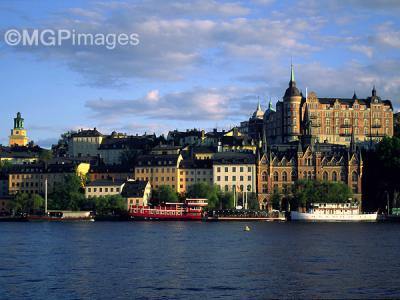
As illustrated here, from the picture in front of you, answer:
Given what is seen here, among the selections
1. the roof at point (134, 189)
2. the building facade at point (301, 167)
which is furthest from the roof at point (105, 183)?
the building facade at point (301, 167)

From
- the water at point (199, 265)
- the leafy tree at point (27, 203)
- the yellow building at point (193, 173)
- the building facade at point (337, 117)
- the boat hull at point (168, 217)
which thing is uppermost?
the building facade at point (337, 117)

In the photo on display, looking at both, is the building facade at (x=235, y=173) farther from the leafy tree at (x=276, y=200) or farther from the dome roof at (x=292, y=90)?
the dome roof at (x=292, y=90)

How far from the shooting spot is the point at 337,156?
483 feet

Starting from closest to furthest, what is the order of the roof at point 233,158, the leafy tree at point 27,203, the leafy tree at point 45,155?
the leafy tree at point 27,203 < the roof at point 233,158 < the leafy tree at point 45,155

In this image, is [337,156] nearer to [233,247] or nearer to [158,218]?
[158,218]

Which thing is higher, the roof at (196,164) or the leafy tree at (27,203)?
the roof at (196,164)

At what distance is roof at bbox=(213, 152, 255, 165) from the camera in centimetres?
14738

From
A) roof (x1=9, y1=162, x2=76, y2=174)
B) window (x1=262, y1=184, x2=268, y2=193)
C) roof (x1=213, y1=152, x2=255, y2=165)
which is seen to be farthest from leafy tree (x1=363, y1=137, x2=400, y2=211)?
roof (x1=9, y1=162, x2=76, y2=174)

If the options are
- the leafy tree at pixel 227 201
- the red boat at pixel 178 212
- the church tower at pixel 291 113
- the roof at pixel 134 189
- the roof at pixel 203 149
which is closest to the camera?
the red boat at pixel 178 212

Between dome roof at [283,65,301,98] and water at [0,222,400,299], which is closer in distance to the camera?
water at [0,222,400,299]

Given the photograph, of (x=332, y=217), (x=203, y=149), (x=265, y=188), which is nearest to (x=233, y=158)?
(x=265, y=188)

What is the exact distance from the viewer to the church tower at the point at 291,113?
170750mm

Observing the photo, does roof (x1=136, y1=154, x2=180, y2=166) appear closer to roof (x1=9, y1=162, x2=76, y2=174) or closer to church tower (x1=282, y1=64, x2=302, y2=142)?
roof (x1=9, y1=162, x2=76, y2=174)

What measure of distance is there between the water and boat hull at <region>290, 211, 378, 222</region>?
108 ft
